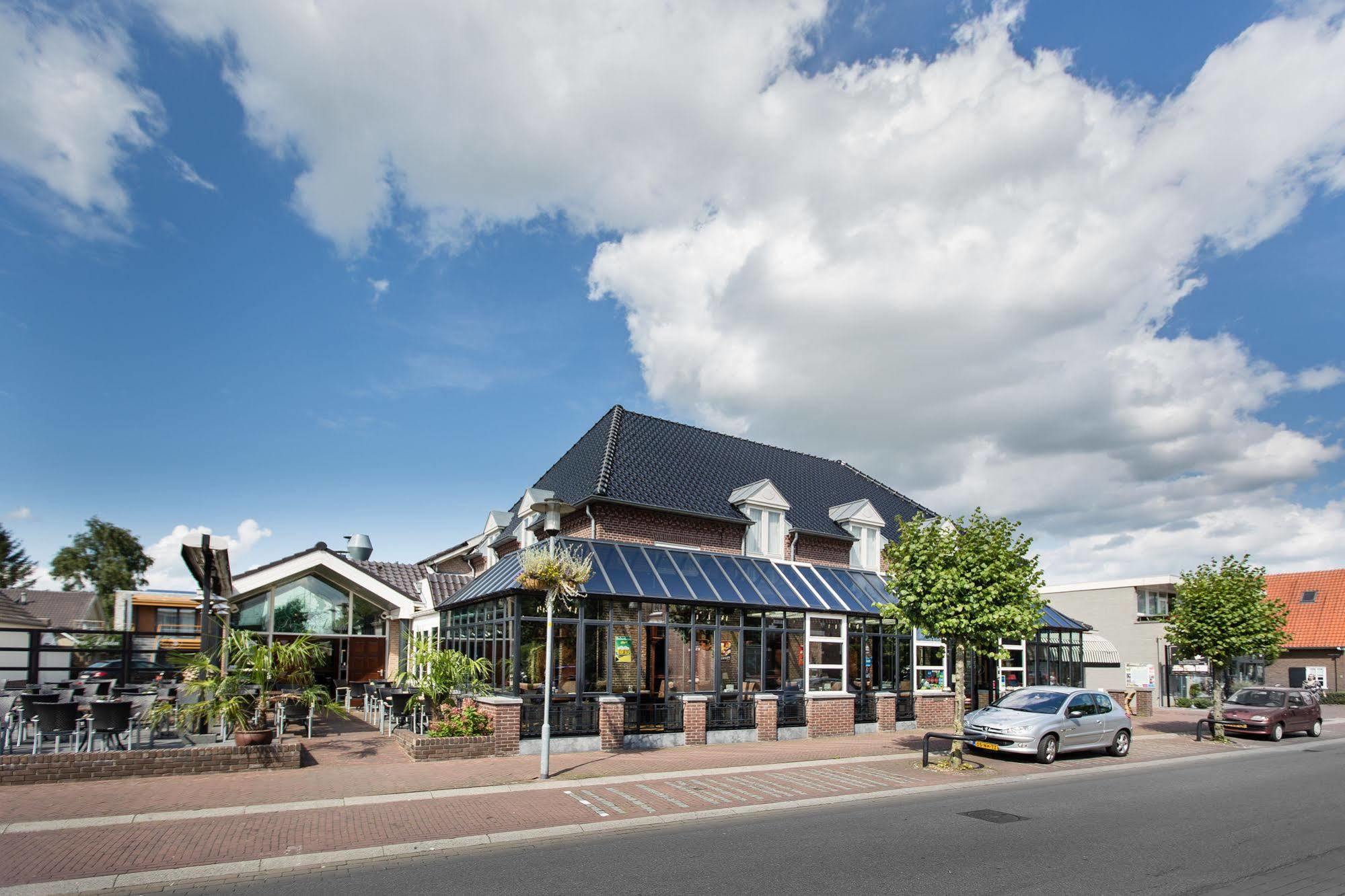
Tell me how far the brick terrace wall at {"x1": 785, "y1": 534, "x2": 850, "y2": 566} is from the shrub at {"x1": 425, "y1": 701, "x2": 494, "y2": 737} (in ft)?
42.4

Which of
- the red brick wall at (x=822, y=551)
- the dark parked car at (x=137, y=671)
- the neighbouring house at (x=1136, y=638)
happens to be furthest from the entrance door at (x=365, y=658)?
the neighbouring house at (x=1136, y=638)

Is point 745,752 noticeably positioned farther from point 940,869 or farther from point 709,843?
point 940,869

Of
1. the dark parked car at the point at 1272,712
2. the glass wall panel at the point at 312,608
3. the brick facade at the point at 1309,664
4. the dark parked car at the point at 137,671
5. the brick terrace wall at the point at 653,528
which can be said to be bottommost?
the brick facade at the point at 1309,664

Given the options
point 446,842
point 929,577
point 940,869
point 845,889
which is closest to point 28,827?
point 446,842

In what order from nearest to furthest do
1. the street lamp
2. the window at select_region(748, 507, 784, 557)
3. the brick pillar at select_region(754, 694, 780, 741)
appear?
1. the street lamp
2. the brick pillar at select_region(754, 694, 780, 741)
3. the window at select_region(748, 507, 784, 557)

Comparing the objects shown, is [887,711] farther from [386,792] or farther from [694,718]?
[386,792]

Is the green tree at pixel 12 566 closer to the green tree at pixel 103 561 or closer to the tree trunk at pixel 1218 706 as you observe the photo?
the green tree at pixel 103 561

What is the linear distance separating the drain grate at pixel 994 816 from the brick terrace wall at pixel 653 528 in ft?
38.6

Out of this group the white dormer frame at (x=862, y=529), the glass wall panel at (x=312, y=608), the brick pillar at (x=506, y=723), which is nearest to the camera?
the brick pillar at (x=506, y=723)

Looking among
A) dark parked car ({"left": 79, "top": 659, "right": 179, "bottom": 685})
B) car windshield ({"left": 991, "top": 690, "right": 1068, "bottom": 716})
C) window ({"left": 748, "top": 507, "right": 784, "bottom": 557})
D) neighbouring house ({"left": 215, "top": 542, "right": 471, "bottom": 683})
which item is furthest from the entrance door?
car windshield ({"left": 991, "top": 690, "right": 1068, "bottom": 716})

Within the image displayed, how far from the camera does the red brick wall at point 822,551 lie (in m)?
26.5

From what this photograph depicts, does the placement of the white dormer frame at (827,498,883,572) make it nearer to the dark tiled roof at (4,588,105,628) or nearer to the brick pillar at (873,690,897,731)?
the brick pillar at (873,690,897,731)

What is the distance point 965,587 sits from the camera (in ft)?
52.6

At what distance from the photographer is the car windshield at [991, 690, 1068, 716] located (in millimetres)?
18031
